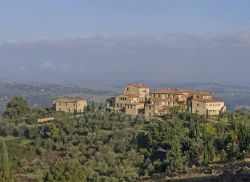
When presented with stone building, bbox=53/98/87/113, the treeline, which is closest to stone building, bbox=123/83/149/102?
stone building, bbox=53/98/87/113

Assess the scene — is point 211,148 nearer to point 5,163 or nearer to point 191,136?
point 191,136

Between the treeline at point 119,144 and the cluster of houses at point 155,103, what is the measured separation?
3322 mm

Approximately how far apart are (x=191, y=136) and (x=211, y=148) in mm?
8906

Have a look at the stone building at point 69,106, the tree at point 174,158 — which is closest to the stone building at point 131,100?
the stone building at point 69,106

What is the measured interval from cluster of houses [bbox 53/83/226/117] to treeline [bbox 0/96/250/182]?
3322 millimetres

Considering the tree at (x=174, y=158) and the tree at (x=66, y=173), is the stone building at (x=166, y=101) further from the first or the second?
the tree at (x=66, y=173)

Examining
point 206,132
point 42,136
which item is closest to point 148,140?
point 206,132

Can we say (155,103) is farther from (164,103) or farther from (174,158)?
(174,158)

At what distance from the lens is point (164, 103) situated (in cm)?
7600

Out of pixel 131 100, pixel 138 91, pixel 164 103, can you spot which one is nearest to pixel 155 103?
pixel 164 103

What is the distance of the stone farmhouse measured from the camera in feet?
241

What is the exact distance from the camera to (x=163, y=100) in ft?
249

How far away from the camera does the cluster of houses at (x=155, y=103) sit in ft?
241

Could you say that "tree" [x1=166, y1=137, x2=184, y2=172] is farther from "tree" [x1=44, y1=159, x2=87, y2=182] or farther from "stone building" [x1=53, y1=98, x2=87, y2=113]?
"stone building" [x1=53, y1=98, x2=87, y2=113]
